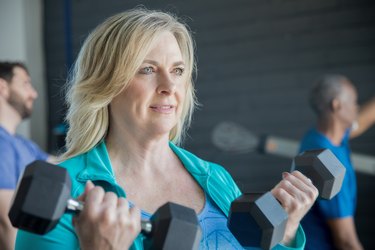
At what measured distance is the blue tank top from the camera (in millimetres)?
1338

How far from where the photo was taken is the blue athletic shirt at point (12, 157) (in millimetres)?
2451

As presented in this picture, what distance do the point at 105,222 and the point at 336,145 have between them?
6.78 feet

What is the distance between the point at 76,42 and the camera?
4262 mm

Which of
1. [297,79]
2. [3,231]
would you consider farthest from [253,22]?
[3,231]

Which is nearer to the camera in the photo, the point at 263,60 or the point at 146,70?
the point at 146,70

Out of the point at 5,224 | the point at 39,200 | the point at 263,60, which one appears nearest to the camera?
the point at 39,200

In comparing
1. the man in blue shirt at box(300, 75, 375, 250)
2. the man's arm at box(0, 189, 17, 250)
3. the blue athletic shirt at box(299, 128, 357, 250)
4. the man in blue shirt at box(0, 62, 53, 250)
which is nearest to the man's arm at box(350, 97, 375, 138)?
the man in blue shirt at box(300, 75, 375, 250)

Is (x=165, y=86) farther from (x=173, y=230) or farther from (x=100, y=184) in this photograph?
(x=173, y=230)

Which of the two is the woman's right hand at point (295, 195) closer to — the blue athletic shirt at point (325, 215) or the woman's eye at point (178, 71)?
the woman's eye at point (178, 71)

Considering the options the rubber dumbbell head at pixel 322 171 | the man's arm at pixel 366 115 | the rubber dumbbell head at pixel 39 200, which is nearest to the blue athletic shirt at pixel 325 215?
the man's arm at pixel 366 115

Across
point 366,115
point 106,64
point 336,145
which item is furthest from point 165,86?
point 366,115

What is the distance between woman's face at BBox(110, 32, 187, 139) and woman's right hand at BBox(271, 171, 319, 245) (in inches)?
12.2

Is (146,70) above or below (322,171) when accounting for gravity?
above

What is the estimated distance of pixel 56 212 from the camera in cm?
99
